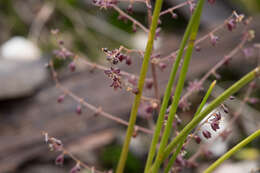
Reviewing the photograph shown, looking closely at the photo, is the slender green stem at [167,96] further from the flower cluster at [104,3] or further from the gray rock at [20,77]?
the gray rock at [20,77]

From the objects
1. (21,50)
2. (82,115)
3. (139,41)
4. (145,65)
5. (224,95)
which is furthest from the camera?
(139,41)

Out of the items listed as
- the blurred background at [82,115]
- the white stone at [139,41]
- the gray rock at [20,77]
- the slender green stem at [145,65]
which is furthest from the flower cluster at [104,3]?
the white stone at [139,41]

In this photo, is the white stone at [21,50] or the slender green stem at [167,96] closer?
the slender green stem at [167,96]

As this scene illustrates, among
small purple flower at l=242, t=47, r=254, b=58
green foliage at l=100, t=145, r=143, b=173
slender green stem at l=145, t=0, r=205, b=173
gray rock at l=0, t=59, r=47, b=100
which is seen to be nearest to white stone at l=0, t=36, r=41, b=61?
gray rock at l=0, t=59, r=47, b=100

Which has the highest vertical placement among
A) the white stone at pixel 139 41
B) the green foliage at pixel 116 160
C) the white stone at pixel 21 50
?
the white stone at pixel 139 41

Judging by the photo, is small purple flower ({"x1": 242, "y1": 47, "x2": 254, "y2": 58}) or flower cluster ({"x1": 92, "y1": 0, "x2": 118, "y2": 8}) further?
small purple flower ({"x1": 242, "y1": 47, "x2": 254, "y2": 58})

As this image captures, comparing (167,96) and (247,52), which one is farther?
(247,52)

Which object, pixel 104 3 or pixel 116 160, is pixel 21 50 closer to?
pixel 116 160

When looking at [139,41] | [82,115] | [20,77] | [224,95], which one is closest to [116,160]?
[82,115]

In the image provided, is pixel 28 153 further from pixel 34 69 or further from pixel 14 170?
pixel 34 69

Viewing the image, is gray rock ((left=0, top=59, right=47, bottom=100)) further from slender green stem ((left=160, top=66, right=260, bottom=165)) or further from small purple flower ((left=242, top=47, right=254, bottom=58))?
slender green stem ((left=160, top=66, right=260, bottom=165))
